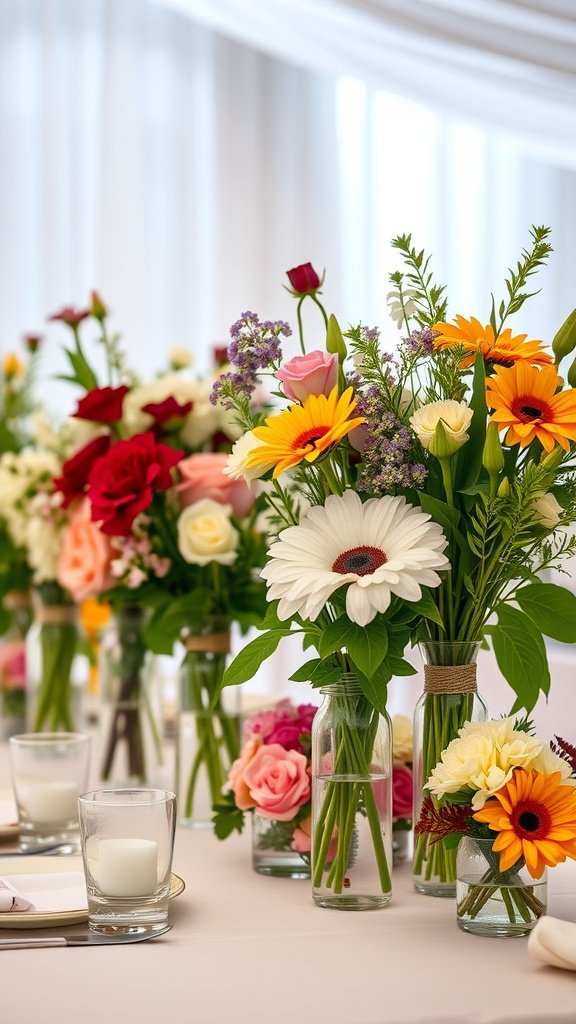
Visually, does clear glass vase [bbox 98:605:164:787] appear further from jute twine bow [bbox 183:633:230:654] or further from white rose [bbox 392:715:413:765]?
white rose [bbox 392:715:413:765]

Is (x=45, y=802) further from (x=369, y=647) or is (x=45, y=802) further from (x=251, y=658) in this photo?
(x=369, y=647)

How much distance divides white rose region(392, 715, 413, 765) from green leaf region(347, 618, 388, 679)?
25cm

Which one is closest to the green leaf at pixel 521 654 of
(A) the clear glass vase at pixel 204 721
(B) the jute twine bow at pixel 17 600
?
(A) the clear glass vase at pixel 204 721

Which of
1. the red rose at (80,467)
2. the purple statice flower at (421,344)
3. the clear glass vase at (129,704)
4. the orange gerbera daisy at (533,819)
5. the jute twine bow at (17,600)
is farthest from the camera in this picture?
the jute twine bow at (17,600)

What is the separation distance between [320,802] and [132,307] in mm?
2307

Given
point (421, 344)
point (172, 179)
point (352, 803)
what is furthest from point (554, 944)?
point (172, 179)

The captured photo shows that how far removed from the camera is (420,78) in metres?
2.01

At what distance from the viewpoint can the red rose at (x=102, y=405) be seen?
1469 millimetres

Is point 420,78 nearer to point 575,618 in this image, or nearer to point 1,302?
point 575,618

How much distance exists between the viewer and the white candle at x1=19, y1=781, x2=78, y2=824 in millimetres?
1219

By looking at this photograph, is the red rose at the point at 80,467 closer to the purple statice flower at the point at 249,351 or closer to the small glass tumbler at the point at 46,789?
the small glass tumbler at the point at 46,789

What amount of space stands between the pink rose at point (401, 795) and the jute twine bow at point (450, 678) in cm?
16

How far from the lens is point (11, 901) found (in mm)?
924

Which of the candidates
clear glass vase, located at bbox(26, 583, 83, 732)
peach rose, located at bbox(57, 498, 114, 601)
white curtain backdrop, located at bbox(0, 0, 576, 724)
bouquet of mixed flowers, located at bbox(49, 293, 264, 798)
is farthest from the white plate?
white curtain backdrop, located at bbox(0, 0, 576, 724)
